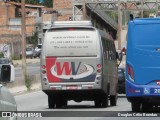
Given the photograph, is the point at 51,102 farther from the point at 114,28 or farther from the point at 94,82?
the point at 114,28

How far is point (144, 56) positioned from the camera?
20.4 metres

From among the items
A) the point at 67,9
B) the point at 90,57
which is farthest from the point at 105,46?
the point at 67,9

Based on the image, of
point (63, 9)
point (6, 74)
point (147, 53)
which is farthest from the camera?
point (63, 9)

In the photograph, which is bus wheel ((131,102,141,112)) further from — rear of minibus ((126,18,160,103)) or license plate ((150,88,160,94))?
license plate ((150,88,160,94))

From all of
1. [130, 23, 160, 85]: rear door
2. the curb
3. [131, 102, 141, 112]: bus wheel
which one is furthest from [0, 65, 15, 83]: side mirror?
the curb

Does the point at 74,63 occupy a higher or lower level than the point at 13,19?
higher

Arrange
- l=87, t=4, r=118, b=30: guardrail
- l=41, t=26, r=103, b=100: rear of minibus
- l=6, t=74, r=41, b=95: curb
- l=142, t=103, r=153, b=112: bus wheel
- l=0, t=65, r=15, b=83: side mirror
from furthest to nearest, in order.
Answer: l=87, t=4, r=118, b=30: guardrail < l=6, t=74, r=41, b=95: curb < l=41, t=26, r=103, b=100: rear of minibus < l=142, t=103, r=153, b=112: bus wheel < l=0, t=65, r=15, b=83: side mirror

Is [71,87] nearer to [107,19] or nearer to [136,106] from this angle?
[136,106]

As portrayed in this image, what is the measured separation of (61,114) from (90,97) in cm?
390

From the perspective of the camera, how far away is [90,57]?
24859 mm

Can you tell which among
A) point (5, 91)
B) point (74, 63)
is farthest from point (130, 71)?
point (5, 91)

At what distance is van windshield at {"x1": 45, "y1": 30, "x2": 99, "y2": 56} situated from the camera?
24.9 meters

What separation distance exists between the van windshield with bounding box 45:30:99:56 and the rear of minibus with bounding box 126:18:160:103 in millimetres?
4584

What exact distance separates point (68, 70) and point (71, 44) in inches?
36.3
